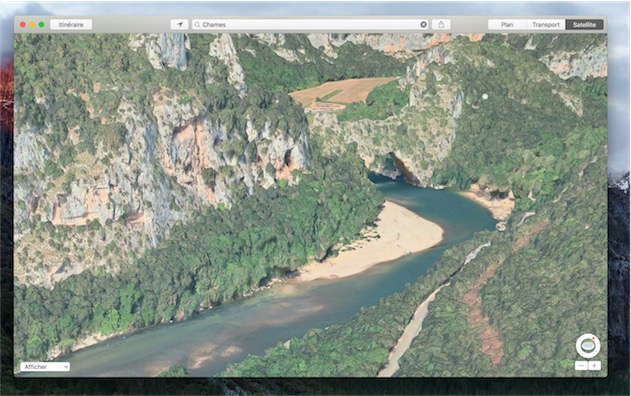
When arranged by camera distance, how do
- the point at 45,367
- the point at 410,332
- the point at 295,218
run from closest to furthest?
the point at 45,367 → the point at 410,332 → the point at 295,218

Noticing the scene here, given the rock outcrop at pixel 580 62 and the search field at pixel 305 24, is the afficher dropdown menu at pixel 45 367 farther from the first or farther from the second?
the rock outcrop at pixel 580 62

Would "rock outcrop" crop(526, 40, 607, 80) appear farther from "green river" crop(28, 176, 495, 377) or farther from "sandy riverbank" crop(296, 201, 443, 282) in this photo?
"sandy riverbank" crop(296, 201, 443, 282)

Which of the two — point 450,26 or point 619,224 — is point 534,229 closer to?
point 619,224

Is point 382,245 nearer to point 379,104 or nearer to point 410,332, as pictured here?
point 410,332

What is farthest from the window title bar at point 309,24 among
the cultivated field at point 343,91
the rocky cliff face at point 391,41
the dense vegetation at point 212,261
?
the cultivated field at point 343,91

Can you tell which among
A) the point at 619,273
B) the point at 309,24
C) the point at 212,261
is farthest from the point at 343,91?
the point at 619,273

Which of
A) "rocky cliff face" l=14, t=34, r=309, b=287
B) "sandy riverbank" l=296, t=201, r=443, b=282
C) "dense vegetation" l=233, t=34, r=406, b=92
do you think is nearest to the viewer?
"rocky cliff face" l=14, t=34, r=309, b=287

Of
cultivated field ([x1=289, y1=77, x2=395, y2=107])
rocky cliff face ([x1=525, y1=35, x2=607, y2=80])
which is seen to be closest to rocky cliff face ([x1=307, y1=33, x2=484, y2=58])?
cultivated field ([x1=289, y1=77, x2=395, y2=107])
